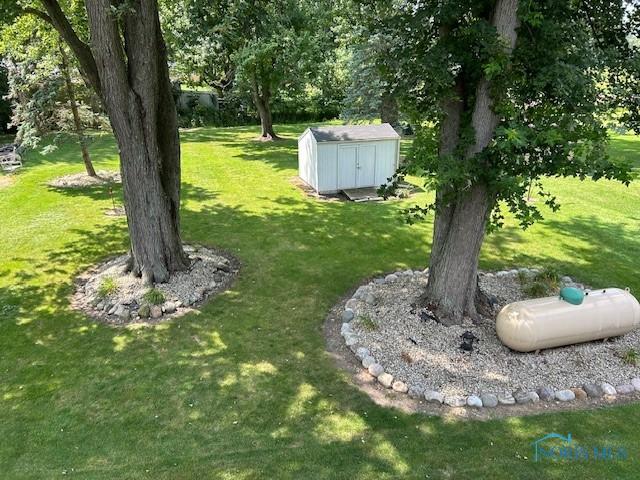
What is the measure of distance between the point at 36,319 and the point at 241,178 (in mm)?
9904

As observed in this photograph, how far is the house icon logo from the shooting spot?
16.4ft

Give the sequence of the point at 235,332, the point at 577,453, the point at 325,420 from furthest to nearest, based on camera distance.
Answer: the point at 235,332, the point at 325,420, the point at 577,453

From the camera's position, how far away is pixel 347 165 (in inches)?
575

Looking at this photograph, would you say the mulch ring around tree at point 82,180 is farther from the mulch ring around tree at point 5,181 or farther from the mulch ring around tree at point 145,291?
the mulch ring around tree at point 145,291

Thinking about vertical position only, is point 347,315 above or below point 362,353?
above

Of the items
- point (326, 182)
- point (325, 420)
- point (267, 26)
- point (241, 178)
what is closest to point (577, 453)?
point (325, 420)

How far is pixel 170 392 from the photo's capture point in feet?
19.7

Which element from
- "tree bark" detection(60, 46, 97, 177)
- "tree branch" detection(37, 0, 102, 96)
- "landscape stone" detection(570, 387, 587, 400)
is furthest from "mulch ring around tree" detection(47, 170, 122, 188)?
"landscape stone" detection(570, 387, 587, 400)

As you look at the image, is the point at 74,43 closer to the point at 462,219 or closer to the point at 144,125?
the point at 144,125

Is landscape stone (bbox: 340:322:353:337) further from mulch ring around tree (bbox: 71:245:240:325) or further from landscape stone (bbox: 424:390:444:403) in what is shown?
mulch ring around tree (bbox: 71:245:240:325)

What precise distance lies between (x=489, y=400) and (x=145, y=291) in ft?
19.7

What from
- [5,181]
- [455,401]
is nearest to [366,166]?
[455,401]

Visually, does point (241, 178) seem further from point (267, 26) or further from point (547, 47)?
point (547, 47)

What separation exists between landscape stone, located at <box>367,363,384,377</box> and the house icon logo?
1994 millimetres
